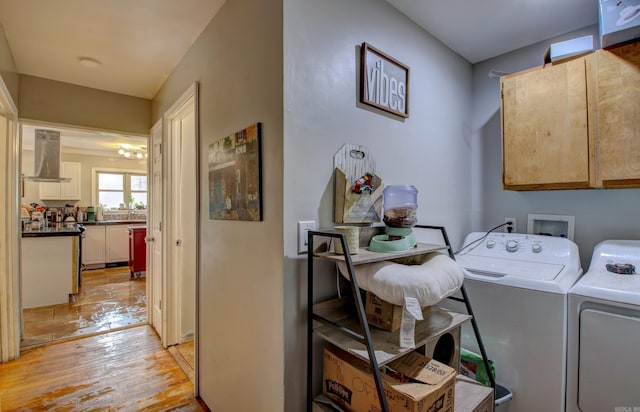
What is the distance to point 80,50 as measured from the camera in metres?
2.19

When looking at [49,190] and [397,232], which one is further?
[49,190]

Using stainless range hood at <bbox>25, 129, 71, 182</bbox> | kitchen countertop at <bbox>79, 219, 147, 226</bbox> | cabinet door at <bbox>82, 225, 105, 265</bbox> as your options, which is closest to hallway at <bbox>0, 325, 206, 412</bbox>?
stainless range hood at <bbox>25, 129, 71, 182</bbox>

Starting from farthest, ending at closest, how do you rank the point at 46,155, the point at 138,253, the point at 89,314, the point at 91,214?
the point at 91,214 < the point at 138,253 < the point at 46,155 < the point at 89,314

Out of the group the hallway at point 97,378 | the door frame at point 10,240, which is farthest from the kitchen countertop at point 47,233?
the hallway at point 97,378

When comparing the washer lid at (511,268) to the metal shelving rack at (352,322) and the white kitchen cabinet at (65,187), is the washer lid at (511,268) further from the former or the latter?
the white kitchen cabinet at (65,187)

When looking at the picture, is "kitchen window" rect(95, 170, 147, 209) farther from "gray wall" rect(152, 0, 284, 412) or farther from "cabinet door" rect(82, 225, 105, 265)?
"gray wall" rect(152, 0, 284, 412)

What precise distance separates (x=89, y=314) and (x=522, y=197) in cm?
443

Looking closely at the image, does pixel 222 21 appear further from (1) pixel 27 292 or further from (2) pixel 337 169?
(1) pixel 27 292

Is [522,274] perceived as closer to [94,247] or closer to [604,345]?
[604,345]

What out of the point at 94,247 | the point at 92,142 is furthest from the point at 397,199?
the point at 94,247

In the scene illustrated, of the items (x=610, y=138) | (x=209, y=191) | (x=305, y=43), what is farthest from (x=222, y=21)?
(x=610, y=138)

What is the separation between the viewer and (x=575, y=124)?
1.74 meters

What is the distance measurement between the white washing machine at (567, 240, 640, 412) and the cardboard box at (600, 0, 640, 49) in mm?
1203

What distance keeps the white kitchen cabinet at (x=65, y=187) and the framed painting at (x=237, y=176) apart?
5930mm
